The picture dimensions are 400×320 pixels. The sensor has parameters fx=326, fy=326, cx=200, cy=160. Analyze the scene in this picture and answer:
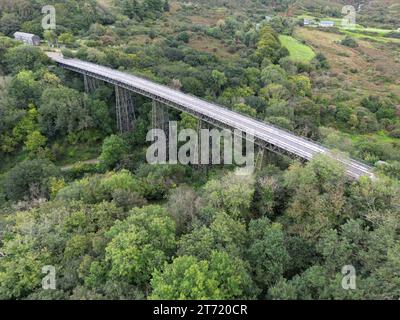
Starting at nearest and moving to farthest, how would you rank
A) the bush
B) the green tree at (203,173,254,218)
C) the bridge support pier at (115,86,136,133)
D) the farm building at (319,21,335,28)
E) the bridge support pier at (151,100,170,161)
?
1. the green tree at (203,173,254,218)
2. the bush
3. the bridge support pier at (151,100,170,161)
4. the bridge support pier at (115,86,136,133)
5. the farm building at (319,21,335,28)

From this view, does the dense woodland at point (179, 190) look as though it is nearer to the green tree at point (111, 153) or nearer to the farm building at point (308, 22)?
the green tree at point (111, 153)

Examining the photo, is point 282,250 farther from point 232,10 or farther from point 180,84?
point 232,10

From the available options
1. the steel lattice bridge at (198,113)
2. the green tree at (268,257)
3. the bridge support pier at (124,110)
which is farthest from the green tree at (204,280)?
the bridge support pier at (124,110)

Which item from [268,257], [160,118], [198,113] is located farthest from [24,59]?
[268,257]

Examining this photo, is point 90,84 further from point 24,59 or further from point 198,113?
point 198,113

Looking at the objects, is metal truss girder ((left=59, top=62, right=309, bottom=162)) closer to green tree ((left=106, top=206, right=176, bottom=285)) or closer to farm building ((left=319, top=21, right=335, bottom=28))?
green tree ((left=106, top=206, right=176, bottom=285))

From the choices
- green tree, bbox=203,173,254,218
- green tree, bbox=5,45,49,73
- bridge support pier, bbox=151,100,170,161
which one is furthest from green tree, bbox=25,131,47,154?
green tree, bbox=203,173,254,218
